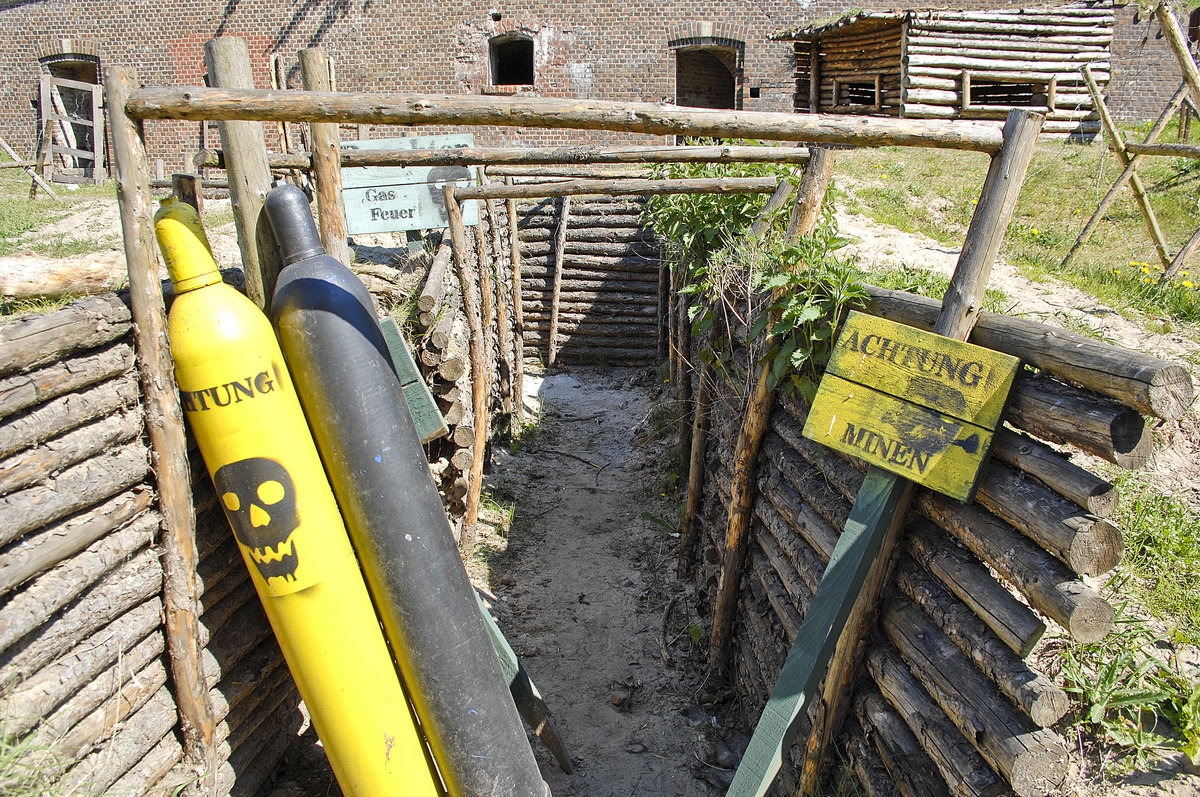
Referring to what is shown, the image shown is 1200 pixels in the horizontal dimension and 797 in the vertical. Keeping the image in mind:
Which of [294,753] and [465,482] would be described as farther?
[465,482]

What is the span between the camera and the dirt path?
3848mm

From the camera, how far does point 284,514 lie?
7.94 feet

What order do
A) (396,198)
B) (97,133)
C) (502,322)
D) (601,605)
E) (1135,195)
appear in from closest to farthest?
(601,605) → (396,198) → (1135,195) → (502,322) → (97,133)

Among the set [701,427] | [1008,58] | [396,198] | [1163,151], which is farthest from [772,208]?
[1008,58]

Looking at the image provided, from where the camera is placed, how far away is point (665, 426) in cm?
775

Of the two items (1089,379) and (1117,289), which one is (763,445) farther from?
(1117,289)

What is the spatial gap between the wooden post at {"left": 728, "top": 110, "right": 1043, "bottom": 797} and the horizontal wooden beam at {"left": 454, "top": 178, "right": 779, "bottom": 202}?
2.01m

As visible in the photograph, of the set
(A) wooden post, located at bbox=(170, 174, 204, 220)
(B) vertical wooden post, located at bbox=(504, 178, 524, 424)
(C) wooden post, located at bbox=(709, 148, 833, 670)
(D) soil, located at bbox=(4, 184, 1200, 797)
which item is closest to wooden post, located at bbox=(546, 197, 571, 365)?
(B) vertical wooden post, located at bbox=(504, 178, 524, 424)

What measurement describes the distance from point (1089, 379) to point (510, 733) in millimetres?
2346

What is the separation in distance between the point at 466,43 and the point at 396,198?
10.7m

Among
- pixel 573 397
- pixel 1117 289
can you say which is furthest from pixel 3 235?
pixel 1117 289

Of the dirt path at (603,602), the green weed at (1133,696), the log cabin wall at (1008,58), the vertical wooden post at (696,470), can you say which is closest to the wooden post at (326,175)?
the vertical wooden post at (696,470)

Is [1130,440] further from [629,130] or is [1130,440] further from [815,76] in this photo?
[815,76]

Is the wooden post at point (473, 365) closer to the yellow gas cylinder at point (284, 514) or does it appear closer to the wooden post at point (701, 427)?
the wooden post at point (701, 427)
